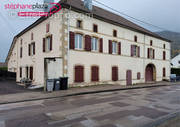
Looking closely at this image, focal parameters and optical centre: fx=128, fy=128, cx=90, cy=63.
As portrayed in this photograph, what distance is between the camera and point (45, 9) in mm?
15812

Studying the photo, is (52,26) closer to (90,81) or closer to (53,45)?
(53,45)

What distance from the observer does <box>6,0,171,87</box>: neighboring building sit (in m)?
12.0

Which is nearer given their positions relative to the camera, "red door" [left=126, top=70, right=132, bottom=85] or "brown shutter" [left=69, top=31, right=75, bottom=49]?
"brown shutter" [left=69, top=31, right=75, bottom=49]

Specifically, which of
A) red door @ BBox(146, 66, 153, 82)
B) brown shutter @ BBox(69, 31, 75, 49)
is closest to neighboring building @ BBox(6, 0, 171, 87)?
brown shutter @ BBox(69, 31, 75, 49)

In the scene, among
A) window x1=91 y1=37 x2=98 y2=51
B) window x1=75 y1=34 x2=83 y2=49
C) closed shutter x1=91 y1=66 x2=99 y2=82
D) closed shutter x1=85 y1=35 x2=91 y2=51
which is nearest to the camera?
window x1=75 y1=34 x2=83 y2=49

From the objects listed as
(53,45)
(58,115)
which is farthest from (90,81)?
(58,115)

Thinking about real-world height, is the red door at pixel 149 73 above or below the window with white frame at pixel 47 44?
below

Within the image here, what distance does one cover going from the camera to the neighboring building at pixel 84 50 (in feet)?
39.5

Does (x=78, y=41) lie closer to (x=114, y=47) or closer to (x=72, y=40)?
(x=72, y=40)

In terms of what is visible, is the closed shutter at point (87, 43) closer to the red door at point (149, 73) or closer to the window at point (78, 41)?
the window at point (78, 41)

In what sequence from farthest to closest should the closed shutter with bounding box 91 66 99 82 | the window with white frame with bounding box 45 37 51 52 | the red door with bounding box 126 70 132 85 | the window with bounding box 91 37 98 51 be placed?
the red door with bounding box 126 70 132 85 → the window with white frame with bounding box 45 37 51 52 → the window with bounding box 91 37 98 51 → the closed shutter with bounding box 91 66 99 82

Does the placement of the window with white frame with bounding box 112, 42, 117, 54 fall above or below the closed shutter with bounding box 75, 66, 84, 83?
above

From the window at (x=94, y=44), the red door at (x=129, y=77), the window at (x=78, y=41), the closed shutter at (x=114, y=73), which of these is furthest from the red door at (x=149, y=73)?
the window at (x=78, y=41)

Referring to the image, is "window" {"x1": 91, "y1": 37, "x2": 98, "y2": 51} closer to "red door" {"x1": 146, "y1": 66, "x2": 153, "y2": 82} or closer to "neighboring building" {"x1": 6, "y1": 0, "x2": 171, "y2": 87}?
"neighboring building" {"x1": 6, "y1": 0, "x2": 171, "y2": 87}
